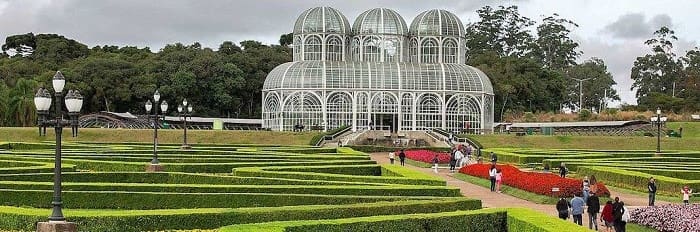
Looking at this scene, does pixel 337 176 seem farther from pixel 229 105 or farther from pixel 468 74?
pixel 229 105

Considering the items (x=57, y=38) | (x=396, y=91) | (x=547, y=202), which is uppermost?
(x=57, y=38)

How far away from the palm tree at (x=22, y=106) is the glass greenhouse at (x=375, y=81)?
1869cm

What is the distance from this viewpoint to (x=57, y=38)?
331 feet

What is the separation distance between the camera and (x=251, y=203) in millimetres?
22344

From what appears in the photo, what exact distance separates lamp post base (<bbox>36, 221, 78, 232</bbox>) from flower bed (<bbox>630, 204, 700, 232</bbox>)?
44.1 feet

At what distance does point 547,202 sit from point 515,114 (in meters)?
66.5

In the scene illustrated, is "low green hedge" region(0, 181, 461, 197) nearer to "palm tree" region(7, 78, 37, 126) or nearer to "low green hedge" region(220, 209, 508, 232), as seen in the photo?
"low green hedge" region(220, 209, 508, 232)

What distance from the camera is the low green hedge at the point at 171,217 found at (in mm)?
17812

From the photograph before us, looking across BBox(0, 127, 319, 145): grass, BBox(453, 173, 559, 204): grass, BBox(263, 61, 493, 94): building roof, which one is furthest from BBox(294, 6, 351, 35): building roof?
BBox(453, 173, 559, 204): grass

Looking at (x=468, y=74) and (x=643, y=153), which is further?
(x=468, y=74)

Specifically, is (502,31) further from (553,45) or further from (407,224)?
(407,224)

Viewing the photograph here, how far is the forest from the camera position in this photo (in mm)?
82688

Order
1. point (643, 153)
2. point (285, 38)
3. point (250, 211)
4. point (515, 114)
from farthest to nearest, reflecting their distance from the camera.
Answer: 1. point (285, 38)
2. point (515, 114)
3. point (643, 153)
4. point (250, 211)

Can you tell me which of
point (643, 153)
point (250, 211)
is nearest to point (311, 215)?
point (250, 211)
